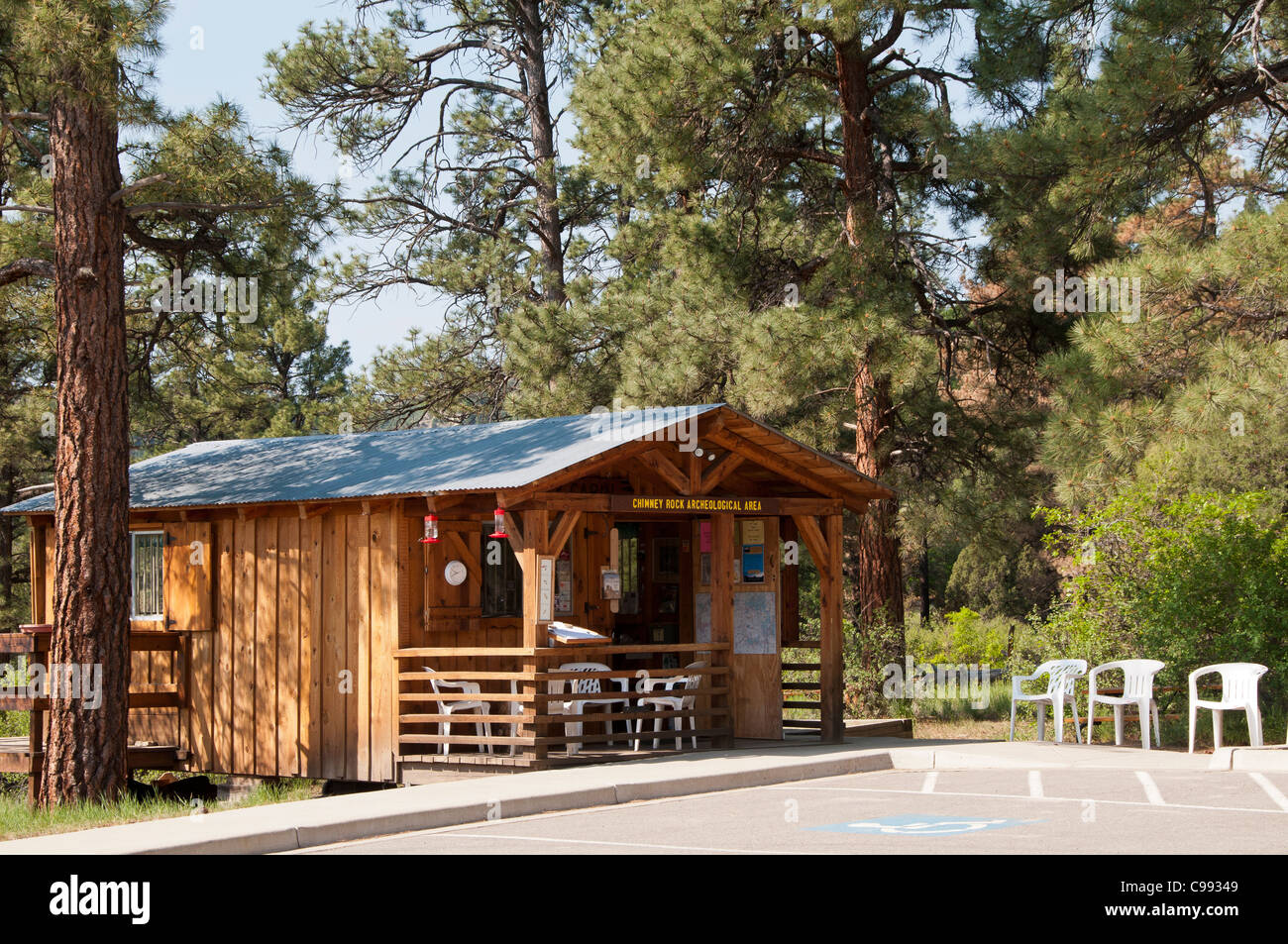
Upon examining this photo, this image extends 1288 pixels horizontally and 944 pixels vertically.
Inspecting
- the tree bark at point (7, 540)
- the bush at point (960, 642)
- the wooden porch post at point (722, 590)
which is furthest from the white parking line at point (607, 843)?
the tree bark at point (7, 540)

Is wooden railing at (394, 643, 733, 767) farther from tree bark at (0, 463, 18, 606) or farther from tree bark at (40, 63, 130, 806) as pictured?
tree bark at (0, 463, 18, 606)

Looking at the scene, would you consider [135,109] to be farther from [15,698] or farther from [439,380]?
[439,380]

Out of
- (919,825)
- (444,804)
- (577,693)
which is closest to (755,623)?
(577,693)

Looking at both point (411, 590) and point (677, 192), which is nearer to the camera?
point (411, 590)

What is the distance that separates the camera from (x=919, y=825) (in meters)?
10.0

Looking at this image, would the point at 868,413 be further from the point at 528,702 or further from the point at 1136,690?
the point at 528,702

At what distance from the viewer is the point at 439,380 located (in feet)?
97.9

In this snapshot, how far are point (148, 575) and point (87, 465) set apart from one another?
328 centimetres

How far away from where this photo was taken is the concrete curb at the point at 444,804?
31.1ft

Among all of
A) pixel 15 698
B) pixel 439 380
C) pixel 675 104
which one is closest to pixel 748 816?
pixel 15 698

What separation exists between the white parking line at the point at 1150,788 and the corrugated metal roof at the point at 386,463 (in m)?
5.40

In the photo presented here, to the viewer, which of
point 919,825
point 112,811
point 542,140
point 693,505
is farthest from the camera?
point 542,140

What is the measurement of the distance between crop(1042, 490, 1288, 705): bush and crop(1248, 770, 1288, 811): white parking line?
4174mm
